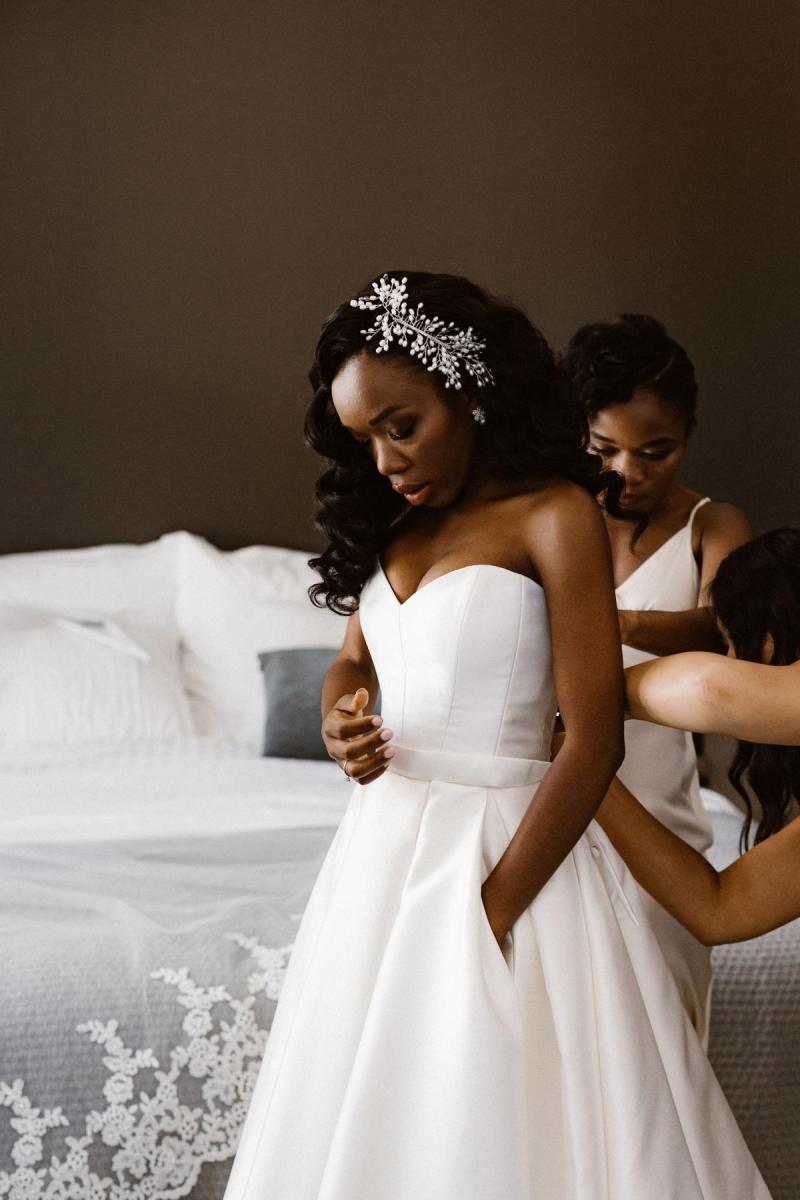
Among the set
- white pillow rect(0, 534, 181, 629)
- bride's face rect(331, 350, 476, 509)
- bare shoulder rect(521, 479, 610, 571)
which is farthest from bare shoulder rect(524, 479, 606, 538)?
white pillow rect(0, 534, 181, 629)

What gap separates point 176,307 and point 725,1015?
2570 mm

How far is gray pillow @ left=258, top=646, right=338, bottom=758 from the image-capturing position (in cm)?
276

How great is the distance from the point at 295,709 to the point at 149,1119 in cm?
134

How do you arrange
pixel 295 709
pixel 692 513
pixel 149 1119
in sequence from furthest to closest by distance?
pixel 295 709 → pixel 692 513 → pixel 149 1119

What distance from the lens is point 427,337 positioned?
1.26m

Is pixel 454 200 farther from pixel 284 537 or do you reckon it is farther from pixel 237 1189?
pixel 237 1189

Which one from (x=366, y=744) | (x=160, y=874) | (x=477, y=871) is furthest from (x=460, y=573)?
(x=160, y=874)

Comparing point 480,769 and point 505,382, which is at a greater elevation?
point 505,382

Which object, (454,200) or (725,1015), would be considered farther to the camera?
(454,200)

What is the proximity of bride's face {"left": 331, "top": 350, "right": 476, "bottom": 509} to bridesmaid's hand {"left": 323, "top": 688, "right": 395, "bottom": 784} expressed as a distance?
0.83 ft

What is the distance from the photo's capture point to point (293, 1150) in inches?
45.6

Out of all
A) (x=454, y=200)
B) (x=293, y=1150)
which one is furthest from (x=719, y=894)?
(x=454, y=200)

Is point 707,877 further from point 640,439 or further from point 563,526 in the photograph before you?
point 640,439

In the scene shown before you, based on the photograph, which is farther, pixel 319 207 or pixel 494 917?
pixel 319 207
